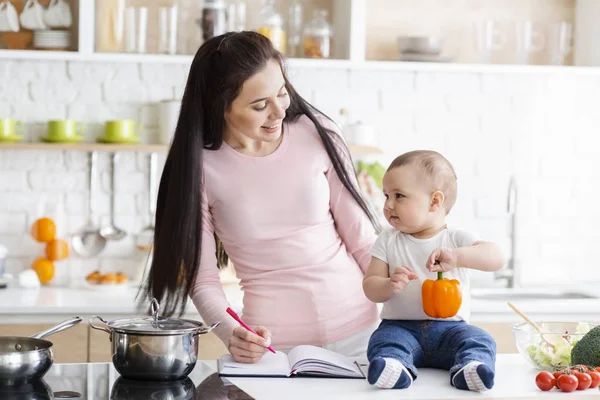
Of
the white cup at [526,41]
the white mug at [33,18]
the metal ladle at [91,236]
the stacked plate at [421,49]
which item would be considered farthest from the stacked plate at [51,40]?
the white cup at [526,41]

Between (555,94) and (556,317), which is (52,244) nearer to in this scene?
(556,317)

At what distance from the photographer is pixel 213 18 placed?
12.2 feet

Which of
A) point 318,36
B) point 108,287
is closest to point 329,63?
point 318,36

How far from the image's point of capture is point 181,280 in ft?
6.92

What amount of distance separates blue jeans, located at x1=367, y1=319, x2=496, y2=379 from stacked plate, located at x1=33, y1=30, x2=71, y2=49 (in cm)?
228

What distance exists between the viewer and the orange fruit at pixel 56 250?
12.5 ft

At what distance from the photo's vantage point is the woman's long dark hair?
6.82 ft

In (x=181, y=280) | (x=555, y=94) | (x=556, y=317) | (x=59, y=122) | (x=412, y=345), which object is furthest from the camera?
(x=555, y=94)

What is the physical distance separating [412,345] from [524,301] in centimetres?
185

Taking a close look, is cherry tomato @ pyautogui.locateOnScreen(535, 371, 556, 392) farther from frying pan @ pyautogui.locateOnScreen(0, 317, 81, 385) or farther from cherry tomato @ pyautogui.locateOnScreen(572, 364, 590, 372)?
frying pan @ pyautogui.locateOnScreen(0, 317, 81, 385)

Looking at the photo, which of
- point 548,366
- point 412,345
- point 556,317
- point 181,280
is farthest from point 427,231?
point 556,317

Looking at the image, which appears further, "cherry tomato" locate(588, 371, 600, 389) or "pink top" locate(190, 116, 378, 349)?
"pink top" locate(190, 116, 378, 349)

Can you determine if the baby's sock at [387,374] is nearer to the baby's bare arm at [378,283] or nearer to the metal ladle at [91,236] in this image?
the baby's bare arm at [378,283]

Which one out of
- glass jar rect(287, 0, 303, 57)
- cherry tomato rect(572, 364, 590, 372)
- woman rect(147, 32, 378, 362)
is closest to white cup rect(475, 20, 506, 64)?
glass jar rect(287, 0, 303, 57)
